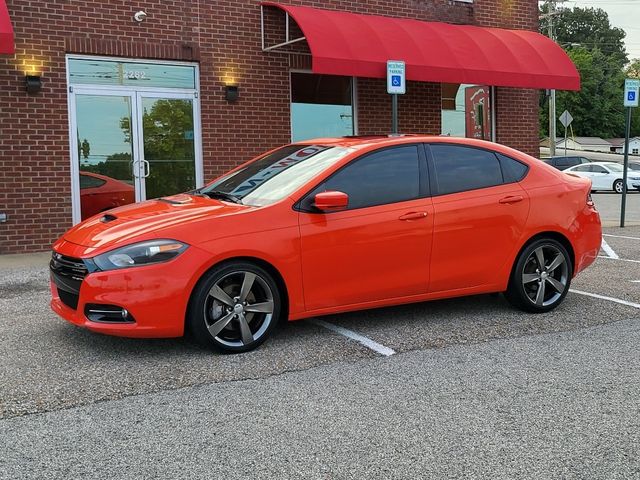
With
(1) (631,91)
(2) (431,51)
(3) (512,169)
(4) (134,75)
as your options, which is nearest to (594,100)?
(1) (631,91)

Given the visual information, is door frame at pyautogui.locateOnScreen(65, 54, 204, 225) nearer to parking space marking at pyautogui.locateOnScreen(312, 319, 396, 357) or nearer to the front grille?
the front grille

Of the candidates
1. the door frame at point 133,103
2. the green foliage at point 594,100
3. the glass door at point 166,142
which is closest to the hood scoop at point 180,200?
the door frame at point 133,103

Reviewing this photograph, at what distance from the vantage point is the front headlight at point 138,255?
4.64 m

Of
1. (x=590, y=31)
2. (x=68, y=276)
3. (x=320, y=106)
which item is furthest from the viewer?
(x=590, y=31)

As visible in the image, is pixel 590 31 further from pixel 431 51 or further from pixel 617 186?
pixel 431 51

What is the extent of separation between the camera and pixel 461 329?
5703mm

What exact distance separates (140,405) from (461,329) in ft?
9.14

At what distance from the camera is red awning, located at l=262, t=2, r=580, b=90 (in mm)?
10430

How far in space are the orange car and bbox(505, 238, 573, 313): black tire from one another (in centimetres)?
1

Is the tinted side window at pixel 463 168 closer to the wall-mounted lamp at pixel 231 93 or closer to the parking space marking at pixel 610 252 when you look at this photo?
the parking space marking at pixel 610 252

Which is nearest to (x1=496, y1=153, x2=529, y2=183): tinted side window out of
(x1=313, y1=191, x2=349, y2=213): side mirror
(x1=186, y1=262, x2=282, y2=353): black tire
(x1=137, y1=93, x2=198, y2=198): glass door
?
(x1=313, y1=191, x2=349, y2=213): side mirror

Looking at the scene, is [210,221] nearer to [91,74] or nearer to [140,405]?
[140,405]

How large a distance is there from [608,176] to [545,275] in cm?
2515

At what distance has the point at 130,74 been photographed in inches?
420
